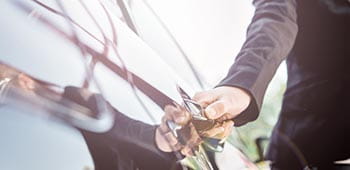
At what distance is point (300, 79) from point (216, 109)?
14.2 inches

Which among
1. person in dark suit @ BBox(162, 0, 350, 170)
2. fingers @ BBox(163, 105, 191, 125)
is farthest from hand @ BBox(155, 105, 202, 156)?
person in dark suit @ BBox(162, 0, 350, 170)

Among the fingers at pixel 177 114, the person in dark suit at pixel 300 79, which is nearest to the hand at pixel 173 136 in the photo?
the fingers at pixel 177 114

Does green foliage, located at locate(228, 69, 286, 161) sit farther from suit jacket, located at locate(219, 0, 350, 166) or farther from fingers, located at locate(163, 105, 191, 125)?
fingers, located at locate(163, 105, 191, 125)

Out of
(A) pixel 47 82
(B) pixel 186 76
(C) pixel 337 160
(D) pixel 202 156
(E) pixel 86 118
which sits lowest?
(C) pixel 337 160

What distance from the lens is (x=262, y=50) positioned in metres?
1.47

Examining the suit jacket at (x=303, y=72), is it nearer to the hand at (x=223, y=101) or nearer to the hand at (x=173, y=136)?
the hand at (x=223, y=101)

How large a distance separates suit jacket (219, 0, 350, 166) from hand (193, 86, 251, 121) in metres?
0.03

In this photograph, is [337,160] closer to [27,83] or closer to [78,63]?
[78,63]

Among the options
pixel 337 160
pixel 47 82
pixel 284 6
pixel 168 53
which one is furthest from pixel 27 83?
pixel 337 160

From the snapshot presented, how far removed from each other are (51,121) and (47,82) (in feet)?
0.26

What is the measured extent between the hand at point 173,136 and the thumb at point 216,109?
0.20 feet

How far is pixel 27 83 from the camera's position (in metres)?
1.09

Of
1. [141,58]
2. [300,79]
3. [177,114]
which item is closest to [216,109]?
[177,114]

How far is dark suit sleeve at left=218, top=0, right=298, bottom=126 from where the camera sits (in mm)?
1428
